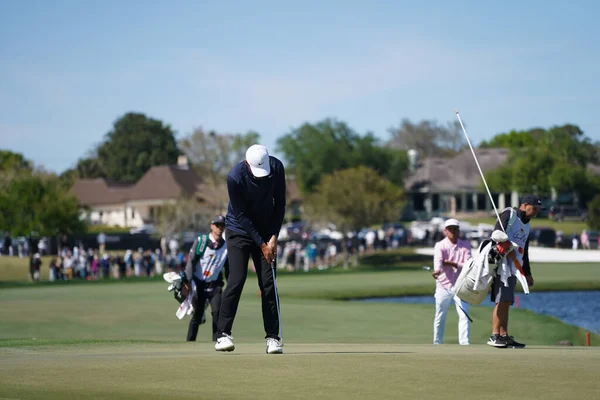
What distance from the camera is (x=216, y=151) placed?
101 meters

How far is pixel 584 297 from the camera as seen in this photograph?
33.8 metres

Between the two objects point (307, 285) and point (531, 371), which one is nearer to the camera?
point (531, 371)

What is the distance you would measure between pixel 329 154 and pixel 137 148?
1544 inches

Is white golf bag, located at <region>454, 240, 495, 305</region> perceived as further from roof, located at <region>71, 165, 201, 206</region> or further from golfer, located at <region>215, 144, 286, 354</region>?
roof, located at <region>71, 165, 201, 206</region>

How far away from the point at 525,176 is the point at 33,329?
79.8m

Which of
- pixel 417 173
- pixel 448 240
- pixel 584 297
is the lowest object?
pixel 584 297

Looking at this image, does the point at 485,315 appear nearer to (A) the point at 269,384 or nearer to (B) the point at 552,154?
(A) the point at 269,384

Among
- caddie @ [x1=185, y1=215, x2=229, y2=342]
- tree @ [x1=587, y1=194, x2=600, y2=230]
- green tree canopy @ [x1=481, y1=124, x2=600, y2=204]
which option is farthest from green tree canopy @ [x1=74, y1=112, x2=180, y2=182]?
caddie @ [x1=185, y1=215, x2=229, y2=342]

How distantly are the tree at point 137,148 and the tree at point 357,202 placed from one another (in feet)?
242

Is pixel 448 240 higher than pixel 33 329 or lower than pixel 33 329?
higher

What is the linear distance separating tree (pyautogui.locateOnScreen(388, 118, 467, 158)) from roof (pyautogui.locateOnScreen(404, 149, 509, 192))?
61.4m

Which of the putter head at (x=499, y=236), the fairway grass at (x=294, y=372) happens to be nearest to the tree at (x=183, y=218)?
the fairway grass at (x=294, y=372)

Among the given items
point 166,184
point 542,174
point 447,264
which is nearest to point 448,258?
point 447,264

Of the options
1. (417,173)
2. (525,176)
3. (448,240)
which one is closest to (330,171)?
(417,173)
